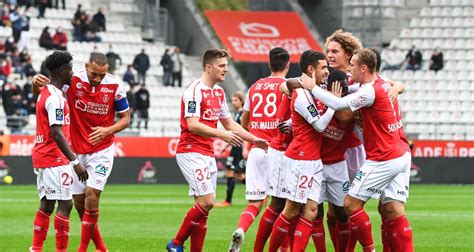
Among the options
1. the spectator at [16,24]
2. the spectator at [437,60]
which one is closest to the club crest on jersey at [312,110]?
the spectator at [16,24]

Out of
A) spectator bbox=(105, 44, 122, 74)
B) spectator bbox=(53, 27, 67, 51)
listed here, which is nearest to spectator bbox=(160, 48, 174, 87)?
spectator bbox=(105, 44, 122, 74)

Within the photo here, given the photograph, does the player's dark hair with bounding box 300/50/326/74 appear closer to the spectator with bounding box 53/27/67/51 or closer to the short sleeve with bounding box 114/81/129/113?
the short sleeve with bounding box 114/81/129/113

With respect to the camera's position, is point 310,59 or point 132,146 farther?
point 132,146

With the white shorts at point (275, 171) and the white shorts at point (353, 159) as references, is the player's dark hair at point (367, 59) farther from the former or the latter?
the white shorts at point (275, 171)

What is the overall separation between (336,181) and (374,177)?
0.90 m

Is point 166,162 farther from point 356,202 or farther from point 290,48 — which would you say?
point 356,202

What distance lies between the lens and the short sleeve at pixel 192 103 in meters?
14.2

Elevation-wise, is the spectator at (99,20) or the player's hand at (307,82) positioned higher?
the player's hand at (307,82)

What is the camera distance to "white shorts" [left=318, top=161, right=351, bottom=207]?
548 inches

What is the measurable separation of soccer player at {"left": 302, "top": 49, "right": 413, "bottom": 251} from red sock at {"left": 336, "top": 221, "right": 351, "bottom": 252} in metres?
0.77

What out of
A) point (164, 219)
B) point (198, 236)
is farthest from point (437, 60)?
point (198, 236)

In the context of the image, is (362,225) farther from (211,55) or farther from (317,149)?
(211,55)

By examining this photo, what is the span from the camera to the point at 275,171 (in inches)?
569

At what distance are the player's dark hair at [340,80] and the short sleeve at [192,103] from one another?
68.9 inches
